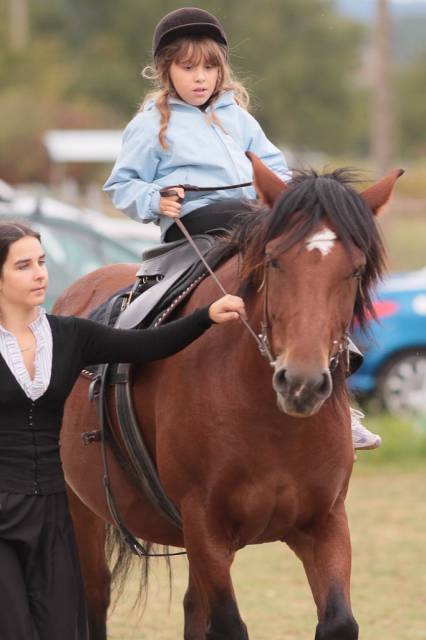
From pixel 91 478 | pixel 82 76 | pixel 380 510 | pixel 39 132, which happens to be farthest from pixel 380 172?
pixel 82 76

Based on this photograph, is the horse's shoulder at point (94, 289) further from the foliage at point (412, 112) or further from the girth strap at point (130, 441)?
the foliage at point (412, 112)

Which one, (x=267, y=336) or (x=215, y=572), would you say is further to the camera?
(x=215, y=572)

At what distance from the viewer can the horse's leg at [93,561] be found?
6297 mm

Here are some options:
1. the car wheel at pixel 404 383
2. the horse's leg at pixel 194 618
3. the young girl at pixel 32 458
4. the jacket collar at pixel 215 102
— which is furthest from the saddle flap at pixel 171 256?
the car wheel at pixel 404 383

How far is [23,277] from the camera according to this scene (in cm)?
448

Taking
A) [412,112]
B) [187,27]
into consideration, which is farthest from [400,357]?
[412,112]

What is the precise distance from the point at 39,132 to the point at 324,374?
40.6 m

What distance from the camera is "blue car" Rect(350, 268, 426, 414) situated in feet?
44.4

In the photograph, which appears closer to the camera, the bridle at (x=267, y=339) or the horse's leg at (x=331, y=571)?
the bridle at (x=267, y=339)

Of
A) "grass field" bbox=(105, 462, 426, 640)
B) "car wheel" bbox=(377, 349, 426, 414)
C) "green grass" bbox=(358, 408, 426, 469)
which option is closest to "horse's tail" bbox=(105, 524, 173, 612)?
"grass field" bbox=(105, 462, 426, 640)

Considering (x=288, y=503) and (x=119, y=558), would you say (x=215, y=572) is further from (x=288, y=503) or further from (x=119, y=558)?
(x=119, y=558)

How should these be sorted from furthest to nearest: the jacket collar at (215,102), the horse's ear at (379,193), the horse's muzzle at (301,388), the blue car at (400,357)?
the blue car at (400,357) → the jacket collar at (215,102) → the horse's ear at (379,193) → the horse's muzzle at (301,388)

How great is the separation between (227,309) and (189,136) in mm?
904

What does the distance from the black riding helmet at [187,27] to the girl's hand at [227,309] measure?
3.72 feet
